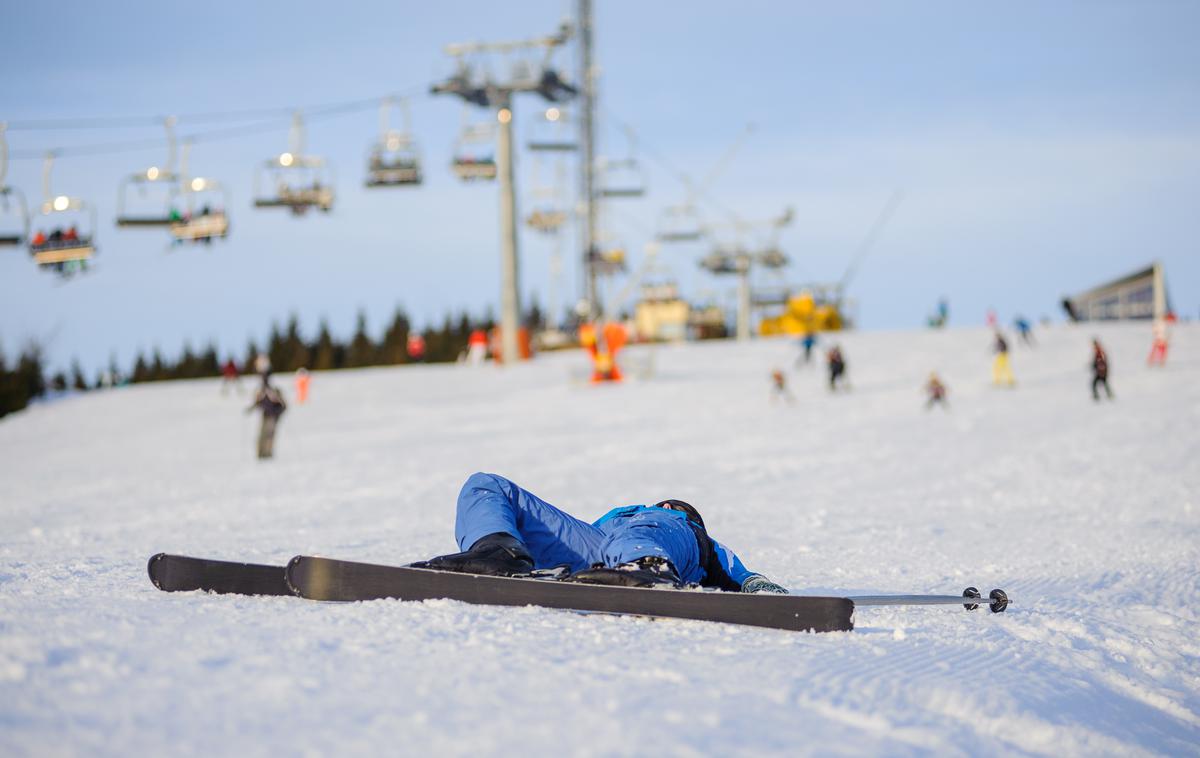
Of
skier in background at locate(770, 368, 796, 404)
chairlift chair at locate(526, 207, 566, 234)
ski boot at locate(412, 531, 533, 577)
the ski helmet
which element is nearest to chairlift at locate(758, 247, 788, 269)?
Answer: chairlift chair at locate(526, 207, 566, 234)

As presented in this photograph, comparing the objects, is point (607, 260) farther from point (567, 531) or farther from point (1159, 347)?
point (567, 531)

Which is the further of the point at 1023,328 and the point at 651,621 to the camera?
the point at 1023,328

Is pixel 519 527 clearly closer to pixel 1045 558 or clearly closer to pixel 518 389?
pixel 1045 558

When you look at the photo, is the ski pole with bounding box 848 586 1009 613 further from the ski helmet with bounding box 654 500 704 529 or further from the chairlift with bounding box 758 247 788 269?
the chairlift with bounding box 758 247 788 269

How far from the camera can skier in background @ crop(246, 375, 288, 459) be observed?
711 inches

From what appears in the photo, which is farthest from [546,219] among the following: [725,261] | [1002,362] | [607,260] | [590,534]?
[590,534]

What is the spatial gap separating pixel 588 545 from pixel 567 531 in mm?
113

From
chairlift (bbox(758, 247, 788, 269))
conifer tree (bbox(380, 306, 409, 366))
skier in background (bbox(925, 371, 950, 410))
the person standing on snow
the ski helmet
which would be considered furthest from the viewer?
conifer tree (bbox(380, 306, 409, 366))

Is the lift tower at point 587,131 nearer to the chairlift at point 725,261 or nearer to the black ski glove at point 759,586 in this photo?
the chairlift at point 725,261

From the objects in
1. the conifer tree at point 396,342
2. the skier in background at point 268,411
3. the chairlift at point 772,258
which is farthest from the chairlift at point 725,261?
the skier in background at point 268,411

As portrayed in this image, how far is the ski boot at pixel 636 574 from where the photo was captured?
13.9 feet

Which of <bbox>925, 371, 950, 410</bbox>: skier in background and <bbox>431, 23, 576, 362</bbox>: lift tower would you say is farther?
<bbox>431, 23, 576, 362</bbox>: lift tower

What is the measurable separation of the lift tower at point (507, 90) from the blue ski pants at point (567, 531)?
3652 cm

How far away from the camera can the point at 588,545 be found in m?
4.91
